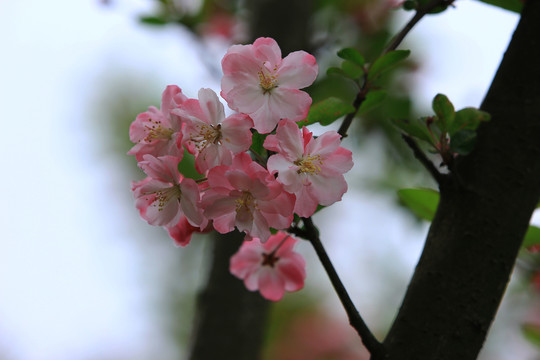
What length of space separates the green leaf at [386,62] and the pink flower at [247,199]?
0.25 meters

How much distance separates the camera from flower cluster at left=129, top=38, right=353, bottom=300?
1.82 ft

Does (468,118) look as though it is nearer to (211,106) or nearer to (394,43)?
(394,43)

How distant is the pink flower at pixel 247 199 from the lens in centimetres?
55

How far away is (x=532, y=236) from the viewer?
0.92 metres

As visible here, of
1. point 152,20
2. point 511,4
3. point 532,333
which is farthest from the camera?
point 152,20

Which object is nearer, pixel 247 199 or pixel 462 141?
pixel 247 199

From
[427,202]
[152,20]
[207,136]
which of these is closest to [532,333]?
[427,202]

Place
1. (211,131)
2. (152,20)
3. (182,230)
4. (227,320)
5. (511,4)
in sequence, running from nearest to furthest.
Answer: (211,131) < (182,230) < (511,4) < (227,320) < (152,20)

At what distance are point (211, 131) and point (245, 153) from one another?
4 centimetres

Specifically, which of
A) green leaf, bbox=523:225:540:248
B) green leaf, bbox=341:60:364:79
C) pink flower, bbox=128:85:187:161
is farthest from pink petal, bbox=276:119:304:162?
green leaf, bbox=523:225:540:248

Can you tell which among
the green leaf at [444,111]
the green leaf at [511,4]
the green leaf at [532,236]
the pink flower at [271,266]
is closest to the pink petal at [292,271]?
the pink flower at [271,266]

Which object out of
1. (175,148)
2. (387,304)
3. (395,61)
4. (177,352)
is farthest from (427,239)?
(177,352)

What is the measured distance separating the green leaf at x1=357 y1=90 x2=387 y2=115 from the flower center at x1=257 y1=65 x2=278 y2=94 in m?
0.22

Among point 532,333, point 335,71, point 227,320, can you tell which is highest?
point 335,71
